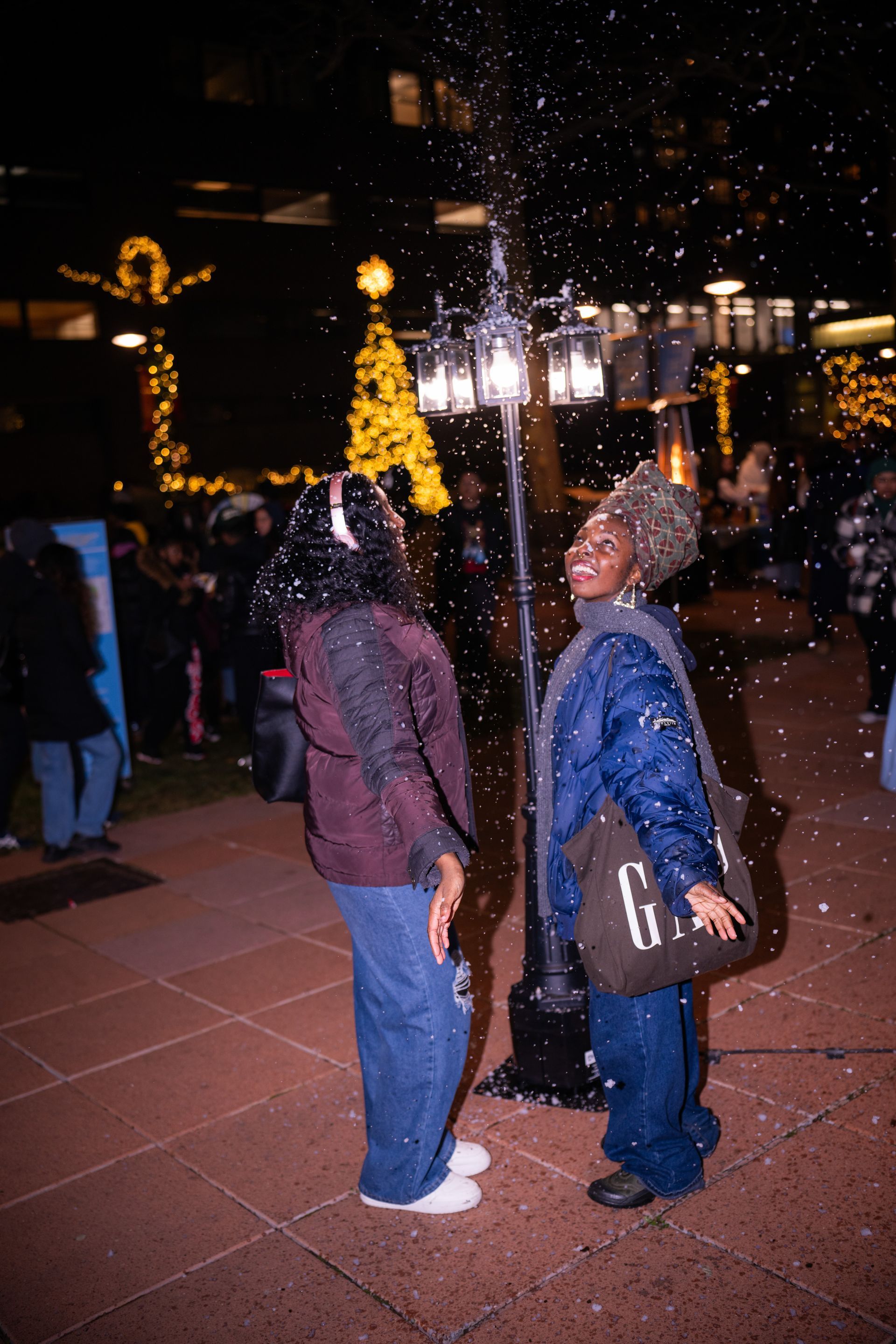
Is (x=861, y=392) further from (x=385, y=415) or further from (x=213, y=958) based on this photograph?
(x=213, y=958)

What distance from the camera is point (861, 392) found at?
37.3 m

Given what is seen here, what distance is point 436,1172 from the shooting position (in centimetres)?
305

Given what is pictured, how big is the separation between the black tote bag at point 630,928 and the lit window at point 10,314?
31915mm

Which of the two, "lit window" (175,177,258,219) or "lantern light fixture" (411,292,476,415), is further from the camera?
"lit window" (175,177,258,219)

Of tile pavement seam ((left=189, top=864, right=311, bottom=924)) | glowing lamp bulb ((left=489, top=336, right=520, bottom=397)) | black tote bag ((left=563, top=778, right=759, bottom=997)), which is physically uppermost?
glowing lamp bulb ((left=489, top=336, right=520, bottom=397))

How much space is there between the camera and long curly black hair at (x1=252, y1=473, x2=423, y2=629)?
2.65m

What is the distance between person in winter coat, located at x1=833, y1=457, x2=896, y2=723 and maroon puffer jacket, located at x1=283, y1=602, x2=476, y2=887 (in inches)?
233

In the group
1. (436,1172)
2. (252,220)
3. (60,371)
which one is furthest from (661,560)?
(252,220)

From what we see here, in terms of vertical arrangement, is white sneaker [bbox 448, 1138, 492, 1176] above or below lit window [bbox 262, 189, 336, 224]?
below

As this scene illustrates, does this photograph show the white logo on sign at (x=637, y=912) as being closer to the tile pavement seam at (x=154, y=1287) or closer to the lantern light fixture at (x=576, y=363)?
the tile pavement seam at (x=154, y=1287)

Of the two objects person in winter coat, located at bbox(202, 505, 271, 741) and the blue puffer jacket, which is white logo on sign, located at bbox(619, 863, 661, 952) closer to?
the blue puffer jacket

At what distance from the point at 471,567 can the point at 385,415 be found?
17.3 metres

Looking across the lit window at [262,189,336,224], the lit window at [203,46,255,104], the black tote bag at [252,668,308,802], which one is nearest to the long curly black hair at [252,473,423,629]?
the black tote bag at [252,668,308,802]

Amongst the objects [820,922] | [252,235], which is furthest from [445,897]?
[252,235]
